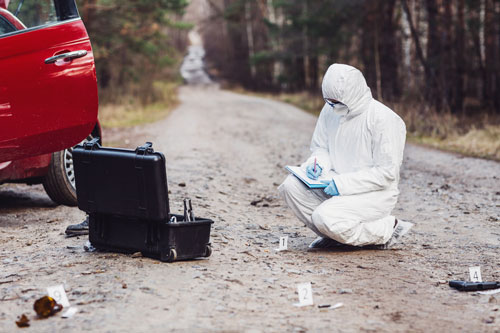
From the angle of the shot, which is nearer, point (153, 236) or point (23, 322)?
point (23, 322)

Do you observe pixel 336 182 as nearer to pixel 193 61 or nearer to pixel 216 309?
pixel 216 309

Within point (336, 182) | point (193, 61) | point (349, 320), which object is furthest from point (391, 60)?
point (193, 61)

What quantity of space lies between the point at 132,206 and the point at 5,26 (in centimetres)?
237

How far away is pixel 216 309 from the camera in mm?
3996

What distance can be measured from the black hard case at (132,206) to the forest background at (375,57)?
375 inches

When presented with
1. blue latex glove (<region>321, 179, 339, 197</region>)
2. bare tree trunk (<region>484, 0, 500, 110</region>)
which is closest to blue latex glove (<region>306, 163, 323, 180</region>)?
blue latex glove (<region>321, 179, 339, 197</region>)

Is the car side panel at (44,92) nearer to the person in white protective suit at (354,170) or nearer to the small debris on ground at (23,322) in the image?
the person in white protective suit at (354,170)

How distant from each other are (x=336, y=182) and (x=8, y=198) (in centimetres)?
465

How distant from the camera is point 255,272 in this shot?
491 cm

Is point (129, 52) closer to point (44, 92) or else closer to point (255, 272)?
point (44, 92)

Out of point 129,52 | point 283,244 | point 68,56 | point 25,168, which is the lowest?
point 129,52

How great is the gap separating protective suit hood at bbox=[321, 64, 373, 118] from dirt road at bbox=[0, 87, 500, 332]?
1189mm

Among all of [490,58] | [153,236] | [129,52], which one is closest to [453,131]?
[490,58]

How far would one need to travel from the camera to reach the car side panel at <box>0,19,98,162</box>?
5.86 m
